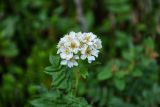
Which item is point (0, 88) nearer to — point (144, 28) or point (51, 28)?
point (51, 28)

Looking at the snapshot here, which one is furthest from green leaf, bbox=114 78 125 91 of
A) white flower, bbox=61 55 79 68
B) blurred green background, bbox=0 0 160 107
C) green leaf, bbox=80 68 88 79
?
white flower, bbox=61 55 79 68

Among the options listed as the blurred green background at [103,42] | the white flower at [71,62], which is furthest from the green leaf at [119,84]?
the white flower at [71,62]

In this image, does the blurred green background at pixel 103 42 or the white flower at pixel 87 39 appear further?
the blurred green background at pixel 103 42

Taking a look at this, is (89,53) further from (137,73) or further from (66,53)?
(137,73)

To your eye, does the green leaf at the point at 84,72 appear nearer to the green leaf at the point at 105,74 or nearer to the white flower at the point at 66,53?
the white flower at the point at 66,53

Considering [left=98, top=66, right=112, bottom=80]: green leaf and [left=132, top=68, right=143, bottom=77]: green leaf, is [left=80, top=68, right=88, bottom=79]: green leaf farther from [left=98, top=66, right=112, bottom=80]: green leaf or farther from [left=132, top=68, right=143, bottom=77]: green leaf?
[left=132, top=68, right=143, bottom=77]: green leaf
